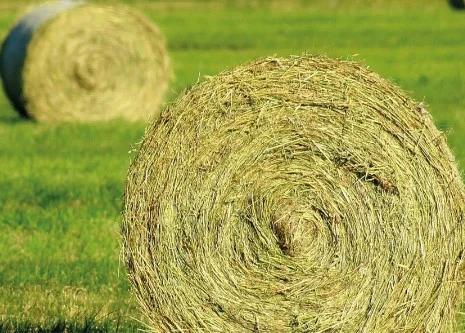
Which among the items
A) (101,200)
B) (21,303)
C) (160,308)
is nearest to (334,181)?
(160,308)

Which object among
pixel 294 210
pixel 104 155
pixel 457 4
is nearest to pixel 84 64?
pixel 104 155

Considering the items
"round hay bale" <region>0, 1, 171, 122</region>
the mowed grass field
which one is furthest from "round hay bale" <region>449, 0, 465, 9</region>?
"round hay bale" <region>0, 1, 171, 122</region>

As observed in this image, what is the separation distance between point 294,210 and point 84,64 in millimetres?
10586

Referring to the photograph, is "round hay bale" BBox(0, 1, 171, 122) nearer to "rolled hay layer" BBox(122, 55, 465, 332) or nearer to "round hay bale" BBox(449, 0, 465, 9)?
"rolled hay layer" BBox(122, 55, 465, 332)

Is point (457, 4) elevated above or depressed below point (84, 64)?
below

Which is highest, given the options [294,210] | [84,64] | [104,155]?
[294,210]

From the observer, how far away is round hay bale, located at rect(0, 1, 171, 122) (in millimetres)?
15539

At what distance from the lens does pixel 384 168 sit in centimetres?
596

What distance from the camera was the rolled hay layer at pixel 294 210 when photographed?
19.5 feet

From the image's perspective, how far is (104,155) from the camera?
12.7m

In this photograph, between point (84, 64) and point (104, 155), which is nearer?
point (104, 155)

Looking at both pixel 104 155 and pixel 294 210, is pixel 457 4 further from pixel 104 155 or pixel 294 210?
pixel 294 210

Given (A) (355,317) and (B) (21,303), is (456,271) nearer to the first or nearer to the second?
(A) (355,317)

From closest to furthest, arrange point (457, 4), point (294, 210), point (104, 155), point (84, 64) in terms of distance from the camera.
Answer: point (294, 210)
point (104, 155)
point (84, 64)
point (457, 4)
